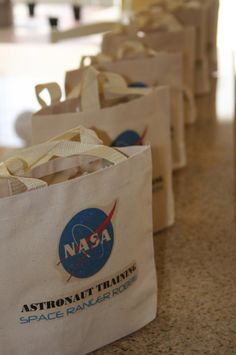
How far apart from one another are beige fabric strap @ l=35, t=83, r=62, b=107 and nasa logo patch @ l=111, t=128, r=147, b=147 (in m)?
0.11

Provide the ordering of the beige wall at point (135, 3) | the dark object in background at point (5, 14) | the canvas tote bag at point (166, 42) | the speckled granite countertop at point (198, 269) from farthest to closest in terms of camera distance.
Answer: the beige wall at point (135, 3) → the dark object in background at point (5, 14) → the canvas tote bag at point (166, 42) → the speckled granite countertop at point (198, 269)

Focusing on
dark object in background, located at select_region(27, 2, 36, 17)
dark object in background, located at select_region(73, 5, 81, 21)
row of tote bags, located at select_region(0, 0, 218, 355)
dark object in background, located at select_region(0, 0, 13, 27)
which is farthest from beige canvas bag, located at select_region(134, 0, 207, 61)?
row of tote bags, located at select_region(0, 0, 218, 355)

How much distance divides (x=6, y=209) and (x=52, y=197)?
1.9 inches

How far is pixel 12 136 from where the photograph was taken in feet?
5.20

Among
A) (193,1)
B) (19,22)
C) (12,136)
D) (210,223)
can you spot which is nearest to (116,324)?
(210,223)

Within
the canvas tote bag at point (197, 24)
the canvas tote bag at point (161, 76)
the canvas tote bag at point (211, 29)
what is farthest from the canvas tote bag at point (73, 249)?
the canvas tote bag at point (211, 29)

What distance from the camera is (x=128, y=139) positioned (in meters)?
1.08

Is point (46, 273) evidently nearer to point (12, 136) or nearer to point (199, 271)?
point (199, 271)

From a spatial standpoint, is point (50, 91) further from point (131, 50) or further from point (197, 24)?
point (197, 24)

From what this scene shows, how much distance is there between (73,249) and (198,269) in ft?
1.00

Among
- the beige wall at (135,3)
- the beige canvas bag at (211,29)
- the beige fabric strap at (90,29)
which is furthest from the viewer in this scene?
the beige wall at (135,3)

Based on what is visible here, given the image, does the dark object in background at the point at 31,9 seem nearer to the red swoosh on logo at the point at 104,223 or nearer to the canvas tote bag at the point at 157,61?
the canvas tote bag at the point at 157,61

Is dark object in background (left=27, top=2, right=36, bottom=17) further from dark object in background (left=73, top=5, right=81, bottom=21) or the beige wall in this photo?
the beige wall

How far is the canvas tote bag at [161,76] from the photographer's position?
1.27 m
